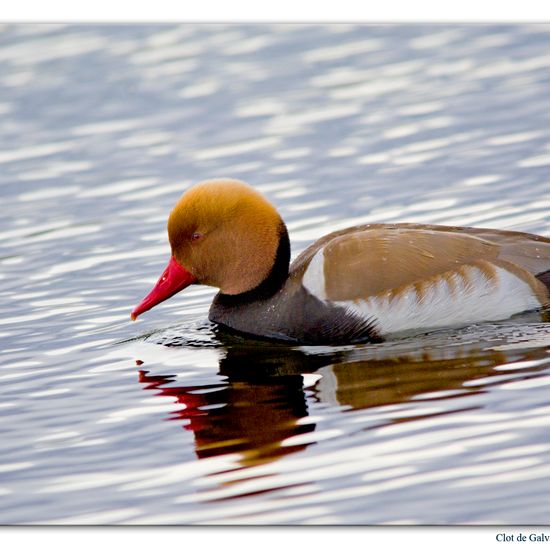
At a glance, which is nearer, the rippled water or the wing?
the rippled water

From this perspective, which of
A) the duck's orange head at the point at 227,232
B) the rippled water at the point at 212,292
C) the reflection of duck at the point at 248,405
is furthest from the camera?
the duck's orange head at the point at 227,232

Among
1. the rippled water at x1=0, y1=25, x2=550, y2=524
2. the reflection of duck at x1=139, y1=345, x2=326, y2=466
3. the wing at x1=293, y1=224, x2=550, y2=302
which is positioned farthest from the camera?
the wing at x1=293, y1=224, x2=550, y2=302

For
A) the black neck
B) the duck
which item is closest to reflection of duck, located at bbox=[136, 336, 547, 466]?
the duck

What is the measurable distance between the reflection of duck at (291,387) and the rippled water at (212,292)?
0.06 ft

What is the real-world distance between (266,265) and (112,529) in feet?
7.84


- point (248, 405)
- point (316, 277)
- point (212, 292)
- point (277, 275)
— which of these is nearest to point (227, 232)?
point (277, 275)

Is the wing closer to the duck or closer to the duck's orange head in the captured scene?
the duck

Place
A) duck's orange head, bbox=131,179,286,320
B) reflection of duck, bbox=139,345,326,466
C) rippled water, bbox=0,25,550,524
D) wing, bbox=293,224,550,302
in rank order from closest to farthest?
rippled water, bbox=0,25,550,524, reflection of duck, bbox=139,345,326,466, wing, bbox=293,224,550,302, duck's orange head, bbox=131,179,286,320

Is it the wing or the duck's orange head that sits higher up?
the duck's orange head

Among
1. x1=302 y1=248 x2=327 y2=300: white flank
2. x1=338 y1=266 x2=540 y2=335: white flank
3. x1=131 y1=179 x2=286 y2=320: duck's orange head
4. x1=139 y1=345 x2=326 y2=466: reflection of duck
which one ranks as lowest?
x1=139 y1=345 x2=326 y2=466: reflection of duck

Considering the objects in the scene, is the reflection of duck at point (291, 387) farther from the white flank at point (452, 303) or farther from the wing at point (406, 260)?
the wing at point (406, 260)

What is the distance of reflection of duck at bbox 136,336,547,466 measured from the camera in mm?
5793

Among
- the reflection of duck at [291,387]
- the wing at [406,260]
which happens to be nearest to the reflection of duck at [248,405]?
the reflection of duck at [291,387]

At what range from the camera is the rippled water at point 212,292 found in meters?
5.27
